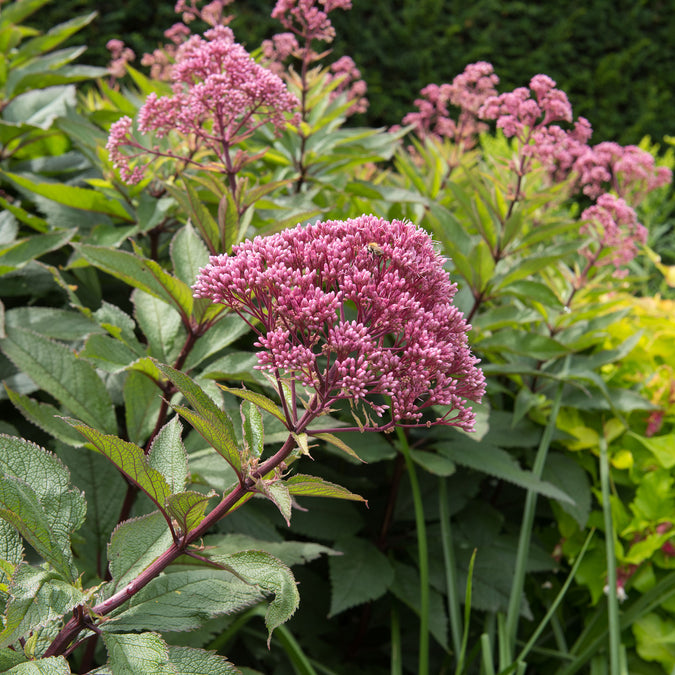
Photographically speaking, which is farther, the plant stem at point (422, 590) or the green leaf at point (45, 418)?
the plant stem at point (422, 590)

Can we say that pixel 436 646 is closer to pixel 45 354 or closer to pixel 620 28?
pixel 45 354

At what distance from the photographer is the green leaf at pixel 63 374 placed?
4.25ft

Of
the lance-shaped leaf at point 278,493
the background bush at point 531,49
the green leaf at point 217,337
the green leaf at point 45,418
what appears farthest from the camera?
the background bush at point 531,49

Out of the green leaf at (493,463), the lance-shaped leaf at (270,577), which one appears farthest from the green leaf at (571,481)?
the lance-shaped leaf at (270,577)

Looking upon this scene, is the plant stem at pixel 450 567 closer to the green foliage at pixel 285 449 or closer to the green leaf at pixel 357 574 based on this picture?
the green foliage at pixel 285 449

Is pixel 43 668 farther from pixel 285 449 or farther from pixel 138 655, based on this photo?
pixel 285 449

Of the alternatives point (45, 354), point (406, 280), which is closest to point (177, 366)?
point (45, 354)

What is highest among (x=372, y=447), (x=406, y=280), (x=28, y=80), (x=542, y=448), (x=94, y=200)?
(x=28, y=80)

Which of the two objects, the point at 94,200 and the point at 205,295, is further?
the point at 94,200

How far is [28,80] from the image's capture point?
2.03m

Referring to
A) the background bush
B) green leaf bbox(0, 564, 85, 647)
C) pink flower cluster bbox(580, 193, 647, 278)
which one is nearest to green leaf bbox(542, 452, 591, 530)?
pink flower cluster bbox(580, 193, 647, 278)

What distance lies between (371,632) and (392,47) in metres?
6.45

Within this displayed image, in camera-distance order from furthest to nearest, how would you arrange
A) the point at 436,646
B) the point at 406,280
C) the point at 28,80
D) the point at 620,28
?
the point at 620,28 < the point at 28,80 < the point at 436,646 < the point at 406,280

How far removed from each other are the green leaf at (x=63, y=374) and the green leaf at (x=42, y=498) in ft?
1.05
